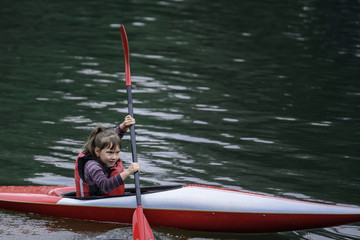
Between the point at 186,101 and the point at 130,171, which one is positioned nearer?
the point at 130,171

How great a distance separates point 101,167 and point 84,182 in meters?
0.23

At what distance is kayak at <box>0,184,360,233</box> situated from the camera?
17.3 feet

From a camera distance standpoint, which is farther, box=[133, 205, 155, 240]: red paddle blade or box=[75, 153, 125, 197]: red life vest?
box=[75, 153, 125, 197]: red life vest

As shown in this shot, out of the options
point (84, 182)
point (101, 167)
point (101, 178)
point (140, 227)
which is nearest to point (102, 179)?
point (101, 178)

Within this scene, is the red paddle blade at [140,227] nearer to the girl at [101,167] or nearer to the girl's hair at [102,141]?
the girl at [101,167]

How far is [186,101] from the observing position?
9.65 meters

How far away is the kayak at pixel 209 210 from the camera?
17.3 ft

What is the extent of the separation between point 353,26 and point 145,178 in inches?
503

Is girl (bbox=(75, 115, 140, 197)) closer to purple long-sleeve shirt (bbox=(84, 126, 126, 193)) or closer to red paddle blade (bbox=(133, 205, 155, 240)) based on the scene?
purple long-sleeve shirt (bbox=(84, 126, 126, 193))

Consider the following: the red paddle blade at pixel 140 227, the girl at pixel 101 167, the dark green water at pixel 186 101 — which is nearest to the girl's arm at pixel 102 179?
the girl at pixel 101 167

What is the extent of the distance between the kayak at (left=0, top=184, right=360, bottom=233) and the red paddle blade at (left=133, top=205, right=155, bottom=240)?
14 centimetres

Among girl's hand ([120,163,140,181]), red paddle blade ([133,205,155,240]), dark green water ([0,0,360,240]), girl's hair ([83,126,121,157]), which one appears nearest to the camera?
red paddle blade ([133,205,155,240])

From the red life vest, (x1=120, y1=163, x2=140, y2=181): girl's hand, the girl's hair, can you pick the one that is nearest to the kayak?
the red life vest

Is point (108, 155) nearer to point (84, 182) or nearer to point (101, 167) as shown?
point (101, 167)
